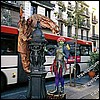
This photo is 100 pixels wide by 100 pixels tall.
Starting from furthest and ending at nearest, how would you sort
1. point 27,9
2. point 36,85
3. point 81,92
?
point 27,9 < point 81,92 < point 36,85

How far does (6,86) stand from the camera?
10.5 m

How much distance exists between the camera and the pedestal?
6862 millimetres

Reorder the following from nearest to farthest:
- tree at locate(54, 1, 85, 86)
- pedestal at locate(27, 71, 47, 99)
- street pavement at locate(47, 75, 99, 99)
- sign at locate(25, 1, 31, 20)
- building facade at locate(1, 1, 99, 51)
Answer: pedestal at locate(27, 71, 47, 99) < street pavement at locate(47, 75, 99, 99) < tree at locate(54, 1, 85, 86) < building facade at locate(1, 1, 99, 51) < sign at locate(25, 1, 31, 20)

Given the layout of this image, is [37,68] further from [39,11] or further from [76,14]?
[39,11]

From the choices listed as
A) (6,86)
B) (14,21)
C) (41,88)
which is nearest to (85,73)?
(14,21)

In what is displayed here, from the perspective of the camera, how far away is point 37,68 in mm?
6949

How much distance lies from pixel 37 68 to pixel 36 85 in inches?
21.7

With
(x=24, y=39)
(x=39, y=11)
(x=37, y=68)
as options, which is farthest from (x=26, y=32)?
(x=39, y=11)

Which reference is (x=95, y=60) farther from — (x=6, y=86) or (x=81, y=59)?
(x=6, y=86)

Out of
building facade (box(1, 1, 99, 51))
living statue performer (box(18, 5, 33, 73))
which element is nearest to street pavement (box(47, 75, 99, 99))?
living statue performer (box(18, 5, 33, 73))

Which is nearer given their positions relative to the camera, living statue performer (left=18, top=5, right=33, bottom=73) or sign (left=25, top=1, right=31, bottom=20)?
living statue performer (left=18, top=5, right=33, bottom=73)

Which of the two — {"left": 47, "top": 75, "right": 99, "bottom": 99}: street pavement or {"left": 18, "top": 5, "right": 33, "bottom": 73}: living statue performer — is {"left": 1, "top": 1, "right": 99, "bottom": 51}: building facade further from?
{"left": 18, "top": 5, "right": 33, "bottom": 73}: living statue performer

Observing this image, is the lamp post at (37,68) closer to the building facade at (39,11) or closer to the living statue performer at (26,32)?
the living statue performer at (26,32)

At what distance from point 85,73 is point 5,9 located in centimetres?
852
